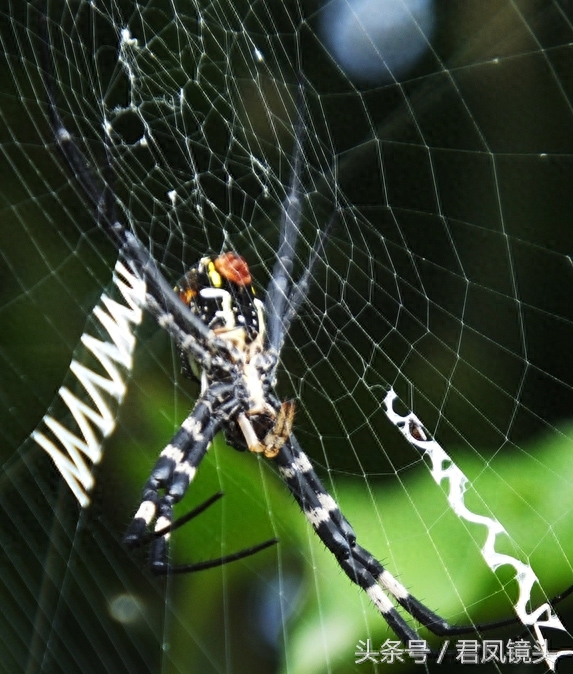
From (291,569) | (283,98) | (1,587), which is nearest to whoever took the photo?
(283,98)

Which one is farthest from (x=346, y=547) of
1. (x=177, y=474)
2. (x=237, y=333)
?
(x=237, y=333)

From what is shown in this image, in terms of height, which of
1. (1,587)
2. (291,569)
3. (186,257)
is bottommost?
(291,569)

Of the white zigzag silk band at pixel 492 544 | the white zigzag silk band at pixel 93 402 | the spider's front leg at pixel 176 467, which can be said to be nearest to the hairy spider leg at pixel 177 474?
the spider's front leg at pixel 176 467

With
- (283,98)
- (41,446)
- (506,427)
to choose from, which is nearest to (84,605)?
(41,446)

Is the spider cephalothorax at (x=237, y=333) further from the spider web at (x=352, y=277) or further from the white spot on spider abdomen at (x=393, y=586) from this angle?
the white spot on spider abdomen at (x=393, y=586)

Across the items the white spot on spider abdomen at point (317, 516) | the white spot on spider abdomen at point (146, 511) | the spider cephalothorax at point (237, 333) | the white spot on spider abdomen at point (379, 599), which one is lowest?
the white spot on spider abdomen at point (379, 599)

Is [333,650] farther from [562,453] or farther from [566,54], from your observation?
[566,54]

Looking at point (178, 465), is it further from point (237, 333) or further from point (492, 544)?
point (492, 544)
